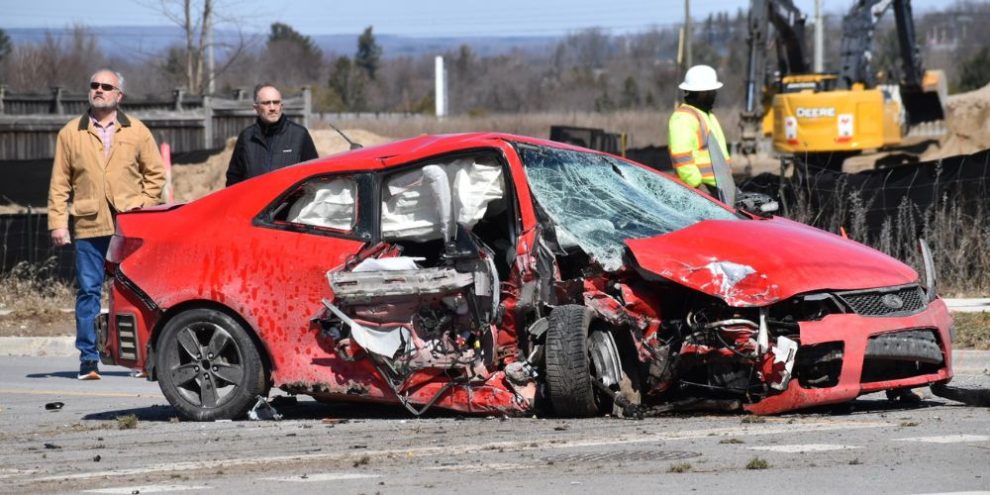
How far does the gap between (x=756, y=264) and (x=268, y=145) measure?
4.22m

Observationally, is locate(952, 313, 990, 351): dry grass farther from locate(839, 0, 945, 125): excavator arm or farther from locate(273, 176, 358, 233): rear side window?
locate(839, 0, 945, 125): excavator arm

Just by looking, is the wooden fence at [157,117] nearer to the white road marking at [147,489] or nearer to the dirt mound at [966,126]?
the dirt mound at [966,126]

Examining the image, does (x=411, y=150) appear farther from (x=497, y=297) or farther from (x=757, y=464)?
(x=757, y=464)

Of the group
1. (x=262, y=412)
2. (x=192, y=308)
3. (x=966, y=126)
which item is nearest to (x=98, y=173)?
(x=192, y=308)

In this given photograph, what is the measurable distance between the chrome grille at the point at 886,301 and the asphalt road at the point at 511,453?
54cm

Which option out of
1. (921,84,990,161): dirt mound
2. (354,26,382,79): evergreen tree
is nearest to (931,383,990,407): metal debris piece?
(921,84,990,161): dirt mound

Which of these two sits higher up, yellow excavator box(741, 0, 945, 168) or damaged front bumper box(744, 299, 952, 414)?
yellow excavator box(741, 0, 945, 168)

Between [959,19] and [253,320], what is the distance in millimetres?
184018

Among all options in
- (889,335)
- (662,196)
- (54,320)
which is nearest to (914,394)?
(889,335)

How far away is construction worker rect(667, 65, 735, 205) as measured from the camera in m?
10.6

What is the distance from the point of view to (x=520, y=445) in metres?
6.96

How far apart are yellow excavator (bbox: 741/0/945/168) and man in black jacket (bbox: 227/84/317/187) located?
1677cm

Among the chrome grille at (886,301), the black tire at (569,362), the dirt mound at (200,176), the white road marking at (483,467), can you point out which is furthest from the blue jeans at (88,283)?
the dirt mound at (200,176)

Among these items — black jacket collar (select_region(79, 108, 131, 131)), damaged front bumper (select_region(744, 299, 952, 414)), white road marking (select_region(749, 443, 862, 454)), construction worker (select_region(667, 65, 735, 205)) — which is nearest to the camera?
white road marking (select_region(749, 443, 862, 454))
